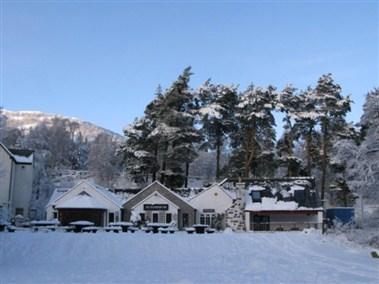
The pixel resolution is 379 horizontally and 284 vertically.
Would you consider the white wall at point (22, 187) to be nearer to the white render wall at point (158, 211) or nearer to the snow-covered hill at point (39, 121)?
the white render wall at point (158, 211)

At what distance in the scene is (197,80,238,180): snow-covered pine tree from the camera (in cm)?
4788

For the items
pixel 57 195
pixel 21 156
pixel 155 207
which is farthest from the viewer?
pixel 21 156

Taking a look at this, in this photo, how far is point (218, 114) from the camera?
1864 inches

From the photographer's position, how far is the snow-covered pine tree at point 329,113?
4784 cm

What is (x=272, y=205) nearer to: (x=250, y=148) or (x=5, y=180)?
(x=250, y=148)

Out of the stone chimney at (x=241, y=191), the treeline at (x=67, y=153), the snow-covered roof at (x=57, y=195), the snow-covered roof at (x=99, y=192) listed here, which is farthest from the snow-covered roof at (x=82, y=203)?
the treeline at (x=67, y=153)

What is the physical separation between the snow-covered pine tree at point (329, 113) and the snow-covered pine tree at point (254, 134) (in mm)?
4757

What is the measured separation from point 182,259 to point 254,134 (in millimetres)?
26720

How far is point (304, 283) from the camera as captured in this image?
15617mm

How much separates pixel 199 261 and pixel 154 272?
15.1ft

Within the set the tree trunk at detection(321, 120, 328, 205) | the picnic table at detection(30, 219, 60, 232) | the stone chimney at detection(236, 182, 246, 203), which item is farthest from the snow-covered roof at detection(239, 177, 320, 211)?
the picnic table at detection(30, 219, 60, 232)

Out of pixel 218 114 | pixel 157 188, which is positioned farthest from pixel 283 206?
pixel 218 114

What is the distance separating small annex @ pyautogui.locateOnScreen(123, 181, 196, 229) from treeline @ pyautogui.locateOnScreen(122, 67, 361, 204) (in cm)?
525

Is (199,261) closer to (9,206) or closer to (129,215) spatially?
(129,215)
